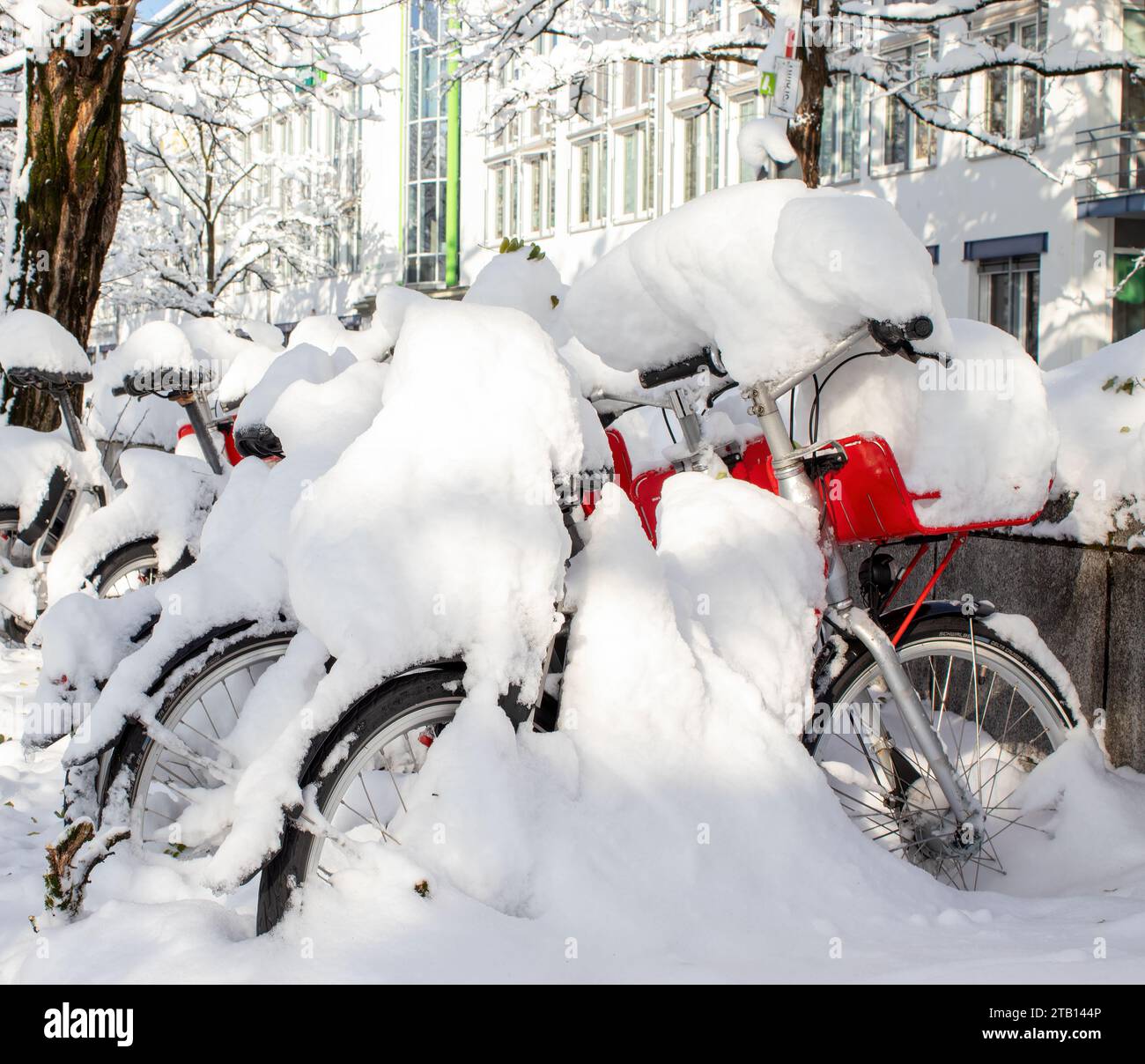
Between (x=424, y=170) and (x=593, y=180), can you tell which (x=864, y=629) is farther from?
(x=424, y=170)

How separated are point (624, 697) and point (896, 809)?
935mm

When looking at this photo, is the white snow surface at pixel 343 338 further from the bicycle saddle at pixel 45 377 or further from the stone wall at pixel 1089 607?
the stone wall at pixel 1089 607

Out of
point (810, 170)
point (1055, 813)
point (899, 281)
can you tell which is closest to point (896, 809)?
point (1055, 813)

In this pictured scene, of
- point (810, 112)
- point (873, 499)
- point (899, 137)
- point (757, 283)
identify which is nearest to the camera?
point (757, 283)

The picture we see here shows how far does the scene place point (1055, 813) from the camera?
Result: 3254 millimetres

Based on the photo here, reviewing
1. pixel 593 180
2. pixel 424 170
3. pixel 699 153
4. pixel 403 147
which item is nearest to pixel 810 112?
pixel 699 153

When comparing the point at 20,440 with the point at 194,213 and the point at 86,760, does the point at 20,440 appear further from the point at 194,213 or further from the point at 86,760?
the point at 194,213

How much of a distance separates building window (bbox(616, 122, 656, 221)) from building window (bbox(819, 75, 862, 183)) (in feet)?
13.9

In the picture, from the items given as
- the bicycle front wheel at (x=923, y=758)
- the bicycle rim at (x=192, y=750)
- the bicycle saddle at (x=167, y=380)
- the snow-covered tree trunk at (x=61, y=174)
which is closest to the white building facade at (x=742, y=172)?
the bicycle saddle at (x=167, y=380)

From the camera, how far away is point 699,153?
24094 mm

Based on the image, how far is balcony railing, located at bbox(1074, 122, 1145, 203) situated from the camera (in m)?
17.4

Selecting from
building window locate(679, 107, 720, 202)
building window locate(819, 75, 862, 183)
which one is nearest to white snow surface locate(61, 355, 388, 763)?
building window locate(819, 75, 862, 183)

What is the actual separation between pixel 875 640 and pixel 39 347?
3935mm
